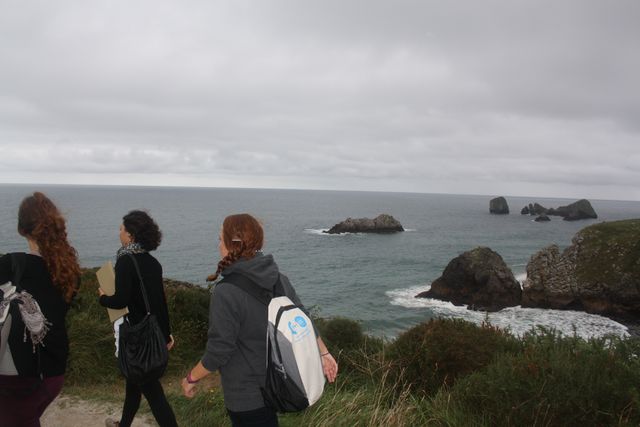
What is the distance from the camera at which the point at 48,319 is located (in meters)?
3.09

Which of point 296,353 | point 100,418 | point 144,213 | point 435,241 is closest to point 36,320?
point 144,213

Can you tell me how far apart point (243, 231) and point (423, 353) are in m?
4.29

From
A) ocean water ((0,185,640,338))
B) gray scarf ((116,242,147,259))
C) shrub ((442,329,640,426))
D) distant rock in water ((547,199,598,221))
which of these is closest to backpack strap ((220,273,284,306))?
gray scarf ((116,242,147,259))

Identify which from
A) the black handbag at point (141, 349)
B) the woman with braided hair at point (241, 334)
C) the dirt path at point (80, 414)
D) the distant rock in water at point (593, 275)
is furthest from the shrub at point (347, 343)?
the distant rock in water at point (593, 275)

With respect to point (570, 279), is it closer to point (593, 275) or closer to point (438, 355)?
point (593, 275)

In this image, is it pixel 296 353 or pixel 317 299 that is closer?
pixel 296 353

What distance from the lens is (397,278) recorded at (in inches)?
1650

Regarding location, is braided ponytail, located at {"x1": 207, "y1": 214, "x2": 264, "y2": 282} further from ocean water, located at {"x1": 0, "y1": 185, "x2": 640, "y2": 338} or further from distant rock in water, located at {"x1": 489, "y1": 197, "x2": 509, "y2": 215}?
distant rock in water, located at {"x1": 489, "y1": 197, "x2": 509, "y2": 215}

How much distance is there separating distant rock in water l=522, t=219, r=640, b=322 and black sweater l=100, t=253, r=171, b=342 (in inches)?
1235

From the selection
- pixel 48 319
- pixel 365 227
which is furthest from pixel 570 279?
pixel 365 227

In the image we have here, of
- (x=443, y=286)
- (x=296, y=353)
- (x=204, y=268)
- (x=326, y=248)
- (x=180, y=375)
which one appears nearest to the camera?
(x=296, y=353)

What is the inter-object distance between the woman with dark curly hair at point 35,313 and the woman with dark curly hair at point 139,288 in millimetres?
424

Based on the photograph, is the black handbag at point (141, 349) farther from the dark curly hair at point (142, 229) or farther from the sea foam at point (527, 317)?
the sea foam at point (527, 317)

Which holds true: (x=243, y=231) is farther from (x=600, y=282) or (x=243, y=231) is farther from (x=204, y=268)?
(x=204, y=268)
